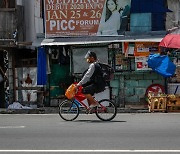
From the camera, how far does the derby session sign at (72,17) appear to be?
18.3 m

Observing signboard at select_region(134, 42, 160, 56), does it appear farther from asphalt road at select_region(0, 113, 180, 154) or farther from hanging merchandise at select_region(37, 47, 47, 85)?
asphalt road at select_region(0, 113, 180, 154)

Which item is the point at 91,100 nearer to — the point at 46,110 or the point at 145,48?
the point at 46,110

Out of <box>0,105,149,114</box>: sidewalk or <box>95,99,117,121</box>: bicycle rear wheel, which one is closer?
<box>95,99,117,121</box>: bicycle rear wheel

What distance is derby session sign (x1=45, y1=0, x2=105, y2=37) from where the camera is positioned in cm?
1830

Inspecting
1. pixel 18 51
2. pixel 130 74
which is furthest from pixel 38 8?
pixel 130 74

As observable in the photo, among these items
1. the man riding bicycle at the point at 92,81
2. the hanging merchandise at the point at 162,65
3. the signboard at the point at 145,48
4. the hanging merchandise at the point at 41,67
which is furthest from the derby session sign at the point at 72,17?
the man riding bicycle at the point at 92,81

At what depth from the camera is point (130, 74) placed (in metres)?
18.2

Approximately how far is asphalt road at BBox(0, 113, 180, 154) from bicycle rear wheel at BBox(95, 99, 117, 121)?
0.70 ft

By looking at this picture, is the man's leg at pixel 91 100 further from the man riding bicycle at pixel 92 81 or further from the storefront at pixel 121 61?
Result: the storefront at pixel 121 61

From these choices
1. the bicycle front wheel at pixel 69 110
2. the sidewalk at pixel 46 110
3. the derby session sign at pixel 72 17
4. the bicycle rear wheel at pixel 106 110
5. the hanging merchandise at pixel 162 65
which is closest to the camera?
the bicycle rear wheel at pixel 106 110

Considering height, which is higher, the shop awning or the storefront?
the shop awning

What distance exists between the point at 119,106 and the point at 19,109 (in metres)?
3.83

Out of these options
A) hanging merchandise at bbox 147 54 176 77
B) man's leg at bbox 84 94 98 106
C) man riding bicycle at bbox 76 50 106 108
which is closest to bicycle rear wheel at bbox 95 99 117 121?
man's leg at bbox 84 94 98 106

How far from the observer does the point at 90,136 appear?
10.5 metres
